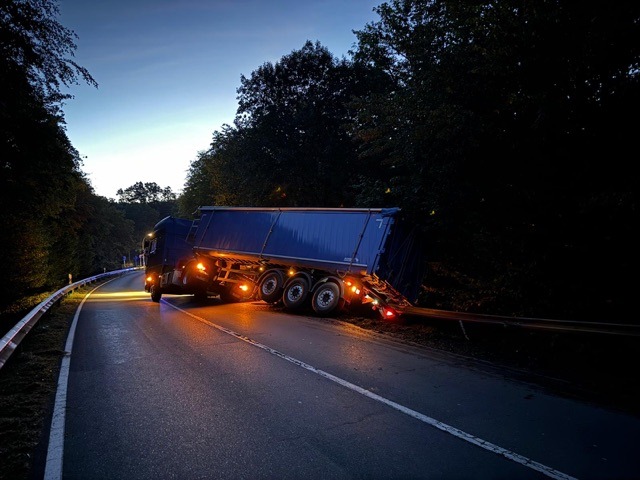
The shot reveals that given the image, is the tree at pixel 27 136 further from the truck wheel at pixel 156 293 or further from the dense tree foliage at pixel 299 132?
the dense tree foliage at pixel 299 132

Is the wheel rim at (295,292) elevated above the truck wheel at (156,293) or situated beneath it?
elevated above

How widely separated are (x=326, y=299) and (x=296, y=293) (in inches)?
52.5

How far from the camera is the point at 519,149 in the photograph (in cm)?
821

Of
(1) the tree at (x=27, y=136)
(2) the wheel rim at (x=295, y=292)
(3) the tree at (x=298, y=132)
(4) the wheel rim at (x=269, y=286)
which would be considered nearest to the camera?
(1) the tree at (x=27, y=136)

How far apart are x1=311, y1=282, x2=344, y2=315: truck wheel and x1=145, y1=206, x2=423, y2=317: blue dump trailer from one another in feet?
0.10

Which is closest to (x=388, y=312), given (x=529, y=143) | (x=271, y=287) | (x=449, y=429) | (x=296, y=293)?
(x=296, y=293)

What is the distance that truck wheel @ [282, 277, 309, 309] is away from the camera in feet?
39.5

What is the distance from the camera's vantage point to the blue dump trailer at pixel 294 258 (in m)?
10.6

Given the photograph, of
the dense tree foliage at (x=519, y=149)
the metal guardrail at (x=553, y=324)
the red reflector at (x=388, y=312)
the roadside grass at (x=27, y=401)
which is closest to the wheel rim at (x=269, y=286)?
the red reflector at (x=388, y=312)

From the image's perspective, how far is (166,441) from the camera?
3605mm

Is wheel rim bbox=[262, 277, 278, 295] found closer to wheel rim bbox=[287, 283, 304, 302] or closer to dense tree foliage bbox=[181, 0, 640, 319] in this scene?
wheel rim bbox=[287, 283, 304, 302]

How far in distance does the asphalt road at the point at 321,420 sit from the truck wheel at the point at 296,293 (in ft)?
15.9

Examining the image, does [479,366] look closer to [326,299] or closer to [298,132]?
[326,299]

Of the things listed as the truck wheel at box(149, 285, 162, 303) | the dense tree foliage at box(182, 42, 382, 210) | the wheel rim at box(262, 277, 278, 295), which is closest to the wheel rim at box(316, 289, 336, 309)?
the wheel rim at box(262, 277, 278, 295)
